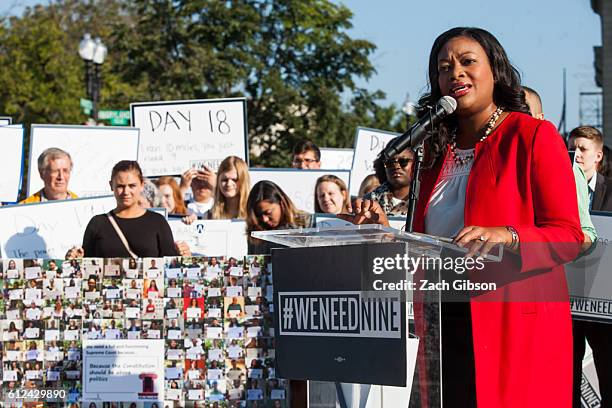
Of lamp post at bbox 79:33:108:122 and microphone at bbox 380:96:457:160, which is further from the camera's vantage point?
lamp post at bbox 79:33:108:122

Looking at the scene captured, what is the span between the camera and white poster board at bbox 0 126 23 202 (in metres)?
9.38

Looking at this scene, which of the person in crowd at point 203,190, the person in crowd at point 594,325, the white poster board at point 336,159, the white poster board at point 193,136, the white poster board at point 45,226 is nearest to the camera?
the person in crowd at point 594,325

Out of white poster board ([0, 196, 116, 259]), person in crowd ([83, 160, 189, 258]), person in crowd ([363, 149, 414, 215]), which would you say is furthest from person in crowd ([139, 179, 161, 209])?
person in crowd ([363, 149, 414, 215])

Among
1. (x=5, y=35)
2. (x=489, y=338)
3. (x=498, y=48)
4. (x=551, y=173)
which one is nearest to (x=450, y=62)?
(x=498, y=48)

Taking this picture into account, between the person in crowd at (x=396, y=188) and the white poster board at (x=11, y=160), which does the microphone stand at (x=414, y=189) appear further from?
the white poster board at (x=11, y=160)

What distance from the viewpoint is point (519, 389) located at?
3.01 metres

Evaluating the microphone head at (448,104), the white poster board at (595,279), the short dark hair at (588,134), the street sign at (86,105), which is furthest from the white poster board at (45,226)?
the street sign at (86,105)

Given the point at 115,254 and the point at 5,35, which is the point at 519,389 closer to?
the point at 115,254

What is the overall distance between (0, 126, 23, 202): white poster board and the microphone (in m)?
6.68

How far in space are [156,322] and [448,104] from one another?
341 cm

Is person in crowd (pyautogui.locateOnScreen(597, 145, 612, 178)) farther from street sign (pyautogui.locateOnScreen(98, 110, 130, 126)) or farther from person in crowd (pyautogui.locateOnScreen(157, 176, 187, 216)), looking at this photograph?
street sign (pyautogui.locateOnScreen(98, 110, 130, 126))

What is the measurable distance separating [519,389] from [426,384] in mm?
259

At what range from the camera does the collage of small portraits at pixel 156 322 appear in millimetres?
6141

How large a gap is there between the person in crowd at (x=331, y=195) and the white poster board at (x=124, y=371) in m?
2.53
